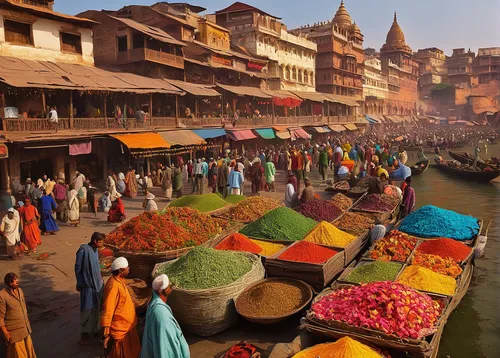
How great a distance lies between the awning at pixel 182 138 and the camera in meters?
19.3

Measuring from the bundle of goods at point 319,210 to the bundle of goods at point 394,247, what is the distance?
2.07 metres

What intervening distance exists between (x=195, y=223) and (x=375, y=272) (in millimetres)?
3716

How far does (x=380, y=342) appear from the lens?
478 centimetres

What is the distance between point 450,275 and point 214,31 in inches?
1178

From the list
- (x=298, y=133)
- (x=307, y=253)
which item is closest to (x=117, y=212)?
(x=307, y=253)

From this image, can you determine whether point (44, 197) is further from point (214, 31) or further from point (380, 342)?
point (214, 31)

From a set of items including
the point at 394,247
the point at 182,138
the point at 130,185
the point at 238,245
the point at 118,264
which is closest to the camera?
the point at 118,264

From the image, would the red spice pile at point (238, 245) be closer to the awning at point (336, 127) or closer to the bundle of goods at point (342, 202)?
the bundle of goods at point (342, 202)

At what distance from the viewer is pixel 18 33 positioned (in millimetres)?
18125

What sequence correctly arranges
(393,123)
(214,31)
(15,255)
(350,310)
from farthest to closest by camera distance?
(393,123) < (214,31) < (15,255) < (350,310)

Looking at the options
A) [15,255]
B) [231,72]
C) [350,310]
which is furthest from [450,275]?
[231,72]

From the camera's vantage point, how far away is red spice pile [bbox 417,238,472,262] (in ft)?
24.6

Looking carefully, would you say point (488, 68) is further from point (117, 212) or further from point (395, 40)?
point (117, 212)

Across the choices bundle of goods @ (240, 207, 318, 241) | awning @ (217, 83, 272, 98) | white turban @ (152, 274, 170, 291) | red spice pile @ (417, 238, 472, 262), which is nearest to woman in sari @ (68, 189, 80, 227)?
bundle of goods @ (240, 207, 318, 241)
